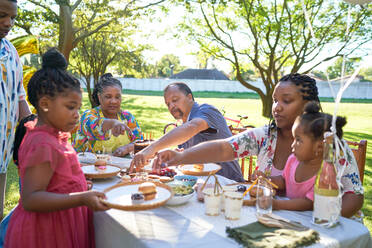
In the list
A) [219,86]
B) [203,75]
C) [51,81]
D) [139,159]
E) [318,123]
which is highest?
[203,75]

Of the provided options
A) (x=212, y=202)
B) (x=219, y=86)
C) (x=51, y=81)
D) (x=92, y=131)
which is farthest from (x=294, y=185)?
(x=219, y=86)

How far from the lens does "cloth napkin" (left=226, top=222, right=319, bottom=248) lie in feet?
4.60

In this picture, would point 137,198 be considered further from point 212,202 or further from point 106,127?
point 106,127

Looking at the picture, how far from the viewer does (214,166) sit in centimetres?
282

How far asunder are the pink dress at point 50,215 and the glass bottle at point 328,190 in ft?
4.50

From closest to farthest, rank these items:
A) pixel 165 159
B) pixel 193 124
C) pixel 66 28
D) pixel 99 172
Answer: pixel 165 159
pixel 99 172
pixel 193 124
pixel 66 28

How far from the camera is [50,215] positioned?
70.4 inches

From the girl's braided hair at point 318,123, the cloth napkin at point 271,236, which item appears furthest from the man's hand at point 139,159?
the girl's braided hair at point 318,123

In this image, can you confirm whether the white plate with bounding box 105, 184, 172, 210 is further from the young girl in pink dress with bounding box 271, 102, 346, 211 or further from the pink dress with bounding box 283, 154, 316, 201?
the pink dress with bounding box 283, 154, 316, 201

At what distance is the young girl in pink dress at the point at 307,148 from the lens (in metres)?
1.76

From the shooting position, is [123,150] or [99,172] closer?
[99,172]

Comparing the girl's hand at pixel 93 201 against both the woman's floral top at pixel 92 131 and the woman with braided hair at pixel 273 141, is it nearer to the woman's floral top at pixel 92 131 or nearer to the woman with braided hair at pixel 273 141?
the woman with braided hair at pixel 273 141

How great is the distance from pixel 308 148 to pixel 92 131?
242 cm

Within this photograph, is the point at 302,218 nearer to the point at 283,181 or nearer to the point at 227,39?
the point at 283,181
